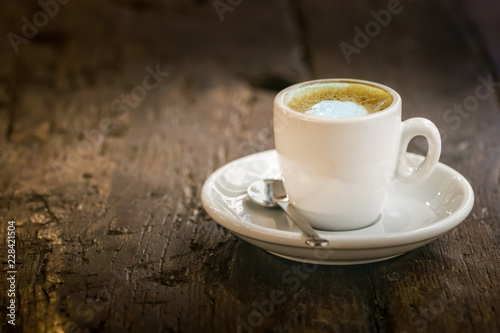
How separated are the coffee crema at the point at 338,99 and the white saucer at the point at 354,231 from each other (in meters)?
0.18

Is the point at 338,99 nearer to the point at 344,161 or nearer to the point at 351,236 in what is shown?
the point at 344,161

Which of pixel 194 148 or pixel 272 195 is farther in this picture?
pixel 194 148

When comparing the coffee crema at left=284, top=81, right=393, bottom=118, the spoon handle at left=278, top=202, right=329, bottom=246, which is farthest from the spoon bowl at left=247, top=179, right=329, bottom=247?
the coffee crema at left=284, top=81, right=393, bottom=118

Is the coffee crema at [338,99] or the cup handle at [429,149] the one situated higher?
the coffee crema at [338,99]

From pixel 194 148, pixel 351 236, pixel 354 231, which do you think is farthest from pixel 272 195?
pixel 194 148

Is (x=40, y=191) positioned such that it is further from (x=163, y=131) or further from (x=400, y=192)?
(x=400, y=192)

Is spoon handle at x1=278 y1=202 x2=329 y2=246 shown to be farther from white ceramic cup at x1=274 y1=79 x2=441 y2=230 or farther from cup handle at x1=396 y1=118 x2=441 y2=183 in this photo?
cup handle at x1=396 y1=118 x2=441 y2=183

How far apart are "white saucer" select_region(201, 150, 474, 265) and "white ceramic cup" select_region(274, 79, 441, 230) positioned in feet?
0.14

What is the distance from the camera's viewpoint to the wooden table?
79 centimetres

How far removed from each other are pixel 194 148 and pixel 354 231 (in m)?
0.60

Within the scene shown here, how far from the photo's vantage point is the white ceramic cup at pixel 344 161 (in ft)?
2.81

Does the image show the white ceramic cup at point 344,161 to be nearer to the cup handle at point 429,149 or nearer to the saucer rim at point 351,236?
the cup handle at point 429,149

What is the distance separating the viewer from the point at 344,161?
2.86 ft

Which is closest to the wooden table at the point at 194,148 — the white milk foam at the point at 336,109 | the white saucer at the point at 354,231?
the white saucer at the point at 354,231
